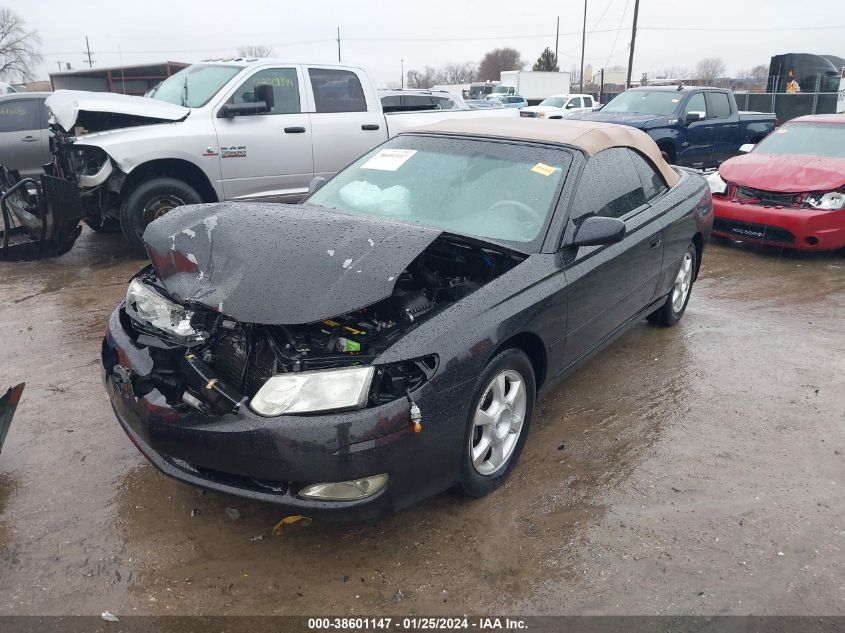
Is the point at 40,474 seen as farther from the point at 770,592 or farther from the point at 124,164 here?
the point at 124,164

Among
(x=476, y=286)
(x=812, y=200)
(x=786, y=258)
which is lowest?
(x=786, y=258)

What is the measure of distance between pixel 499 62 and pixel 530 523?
4014 inches

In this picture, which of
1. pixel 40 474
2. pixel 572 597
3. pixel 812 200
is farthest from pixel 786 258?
pixel 40 474

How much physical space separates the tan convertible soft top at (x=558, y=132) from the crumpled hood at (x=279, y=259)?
124 cm

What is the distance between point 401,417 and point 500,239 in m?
1.34

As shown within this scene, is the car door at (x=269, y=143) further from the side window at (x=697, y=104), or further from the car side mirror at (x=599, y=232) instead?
the side window at (x=697, y=104)

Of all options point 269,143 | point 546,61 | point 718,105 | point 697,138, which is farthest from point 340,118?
point 546,61

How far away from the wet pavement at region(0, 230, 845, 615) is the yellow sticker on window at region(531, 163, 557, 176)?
142cm

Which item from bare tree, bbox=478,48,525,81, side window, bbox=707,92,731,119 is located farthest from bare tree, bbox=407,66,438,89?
side window, bbox=707,92,731,119

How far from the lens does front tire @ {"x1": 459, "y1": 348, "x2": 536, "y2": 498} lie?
291 centimetres

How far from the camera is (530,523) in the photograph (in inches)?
117

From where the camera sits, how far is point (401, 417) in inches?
99.1

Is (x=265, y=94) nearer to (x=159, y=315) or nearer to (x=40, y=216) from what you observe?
(x=40, y=216)

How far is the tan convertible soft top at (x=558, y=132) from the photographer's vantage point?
4008 mm
